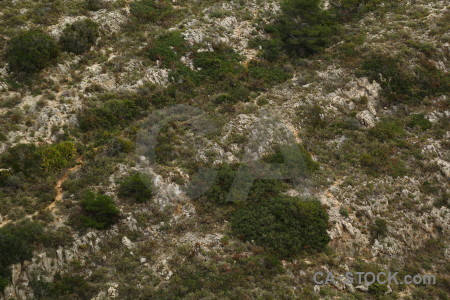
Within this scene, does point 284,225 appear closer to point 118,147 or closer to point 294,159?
point 294,159

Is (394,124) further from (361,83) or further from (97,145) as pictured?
(97,145)

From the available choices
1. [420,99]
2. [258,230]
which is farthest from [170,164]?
[420,99]

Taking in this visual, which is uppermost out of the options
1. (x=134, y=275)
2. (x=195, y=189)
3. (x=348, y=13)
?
(x=348, y=13)

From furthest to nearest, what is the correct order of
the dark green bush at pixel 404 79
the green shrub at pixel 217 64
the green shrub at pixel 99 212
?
the green shrub at pixel 217 64 < the dark green bush at pixel 404 79 < the green shrub at pixel 99 212

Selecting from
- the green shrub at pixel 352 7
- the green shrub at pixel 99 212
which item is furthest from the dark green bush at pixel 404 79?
the green shrub at pixel 99 212

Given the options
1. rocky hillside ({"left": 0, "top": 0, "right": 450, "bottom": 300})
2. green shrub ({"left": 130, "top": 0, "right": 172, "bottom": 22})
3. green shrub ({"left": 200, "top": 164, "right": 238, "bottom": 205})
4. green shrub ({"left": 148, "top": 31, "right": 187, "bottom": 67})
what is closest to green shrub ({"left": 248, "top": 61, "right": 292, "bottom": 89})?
rocky hillside ({"left": 0, "top": 0, "right": 450, "bottom": 300})

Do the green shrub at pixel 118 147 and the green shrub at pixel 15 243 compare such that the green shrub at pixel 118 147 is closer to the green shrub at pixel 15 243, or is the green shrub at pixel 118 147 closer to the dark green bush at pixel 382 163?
the green shrub at pixel 15 243

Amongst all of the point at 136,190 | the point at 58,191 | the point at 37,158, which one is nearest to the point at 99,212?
the point at 136,190

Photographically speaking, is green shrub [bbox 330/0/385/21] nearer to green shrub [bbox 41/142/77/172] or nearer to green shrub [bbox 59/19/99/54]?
green shrub [bbox 59/19/99/54]
